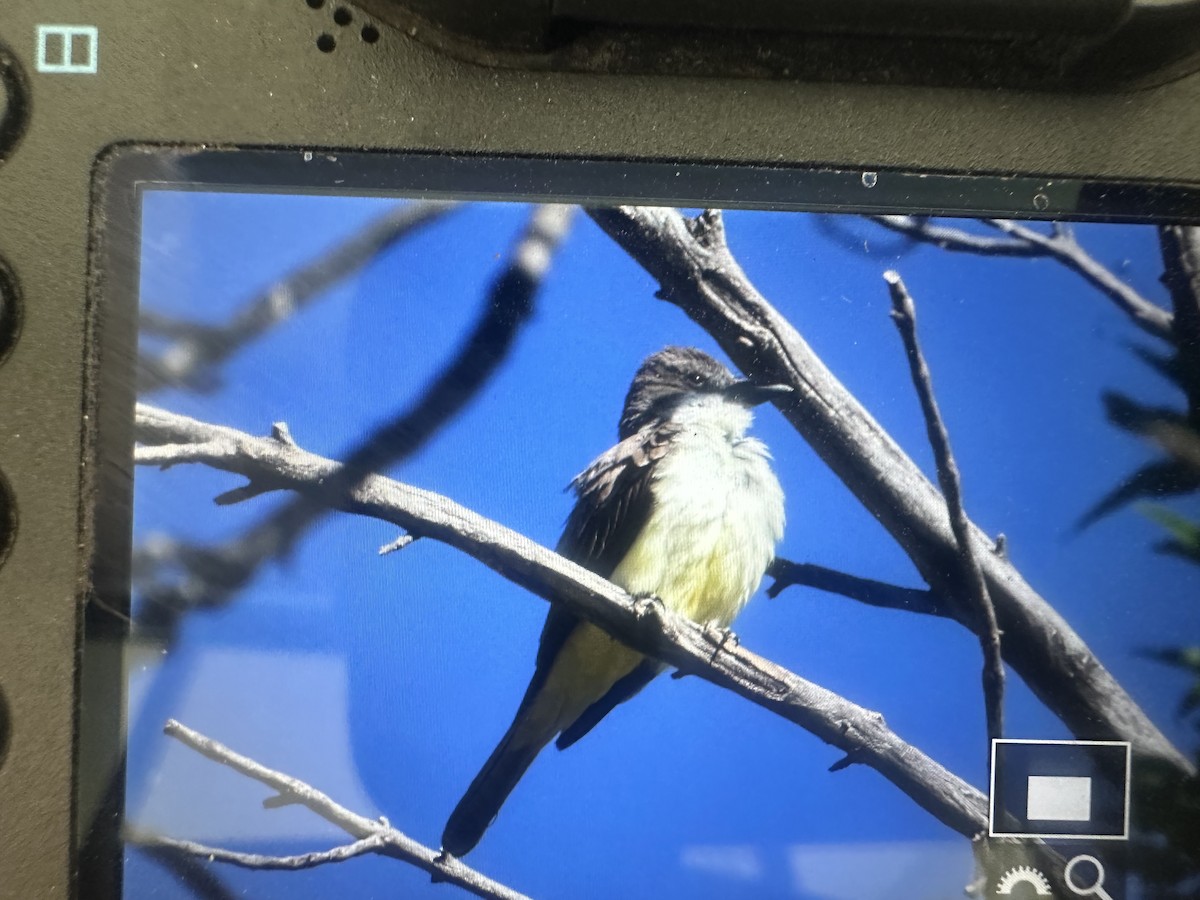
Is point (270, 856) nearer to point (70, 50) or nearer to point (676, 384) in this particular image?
point (676, 384)

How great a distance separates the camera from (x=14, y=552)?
529mm

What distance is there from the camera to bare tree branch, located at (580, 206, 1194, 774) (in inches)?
21.6

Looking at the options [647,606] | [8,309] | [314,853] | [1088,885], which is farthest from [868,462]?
[8,309]

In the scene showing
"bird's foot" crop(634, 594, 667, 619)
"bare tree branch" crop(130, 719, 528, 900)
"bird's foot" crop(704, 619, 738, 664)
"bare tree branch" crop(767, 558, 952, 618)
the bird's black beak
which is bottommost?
"bare tree branch" crop(130, 719, 528, 900)

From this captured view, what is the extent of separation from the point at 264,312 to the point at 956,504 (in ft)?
1.44

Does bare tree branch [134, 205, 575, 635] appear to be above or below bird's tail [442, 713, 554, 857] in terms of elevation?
above

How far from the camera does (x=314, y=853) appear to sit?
533 millimetres

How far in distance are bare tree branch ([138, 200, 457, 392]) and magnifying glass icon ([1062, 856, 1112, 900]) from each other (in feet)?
1.81

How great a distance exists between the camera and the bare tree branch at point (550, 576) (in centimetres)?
53

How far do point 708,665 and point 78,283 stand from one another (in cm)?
44

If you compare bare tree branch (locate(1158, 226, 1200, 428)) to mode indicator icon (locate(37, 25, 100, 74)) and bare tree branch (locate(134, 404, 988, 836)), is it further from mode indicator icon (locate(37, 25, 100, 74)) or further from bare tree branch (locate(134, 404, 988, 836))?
mode indicator icon (locate(37, 25, 100, 74))

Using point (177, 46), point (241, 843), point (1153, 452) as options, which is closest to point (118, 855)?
A: point (241, 843)

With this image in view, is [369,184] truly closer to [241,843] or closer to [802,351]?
[802,351]

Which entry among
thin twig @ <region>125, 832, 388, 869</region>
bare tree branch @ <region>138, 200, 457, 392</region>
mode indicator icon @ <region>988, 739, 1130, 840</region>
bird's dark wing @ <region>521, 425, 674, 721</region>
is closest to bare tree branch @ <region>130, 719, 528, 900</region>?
thin twig @ <region>125, 832, 388, 869</region>
